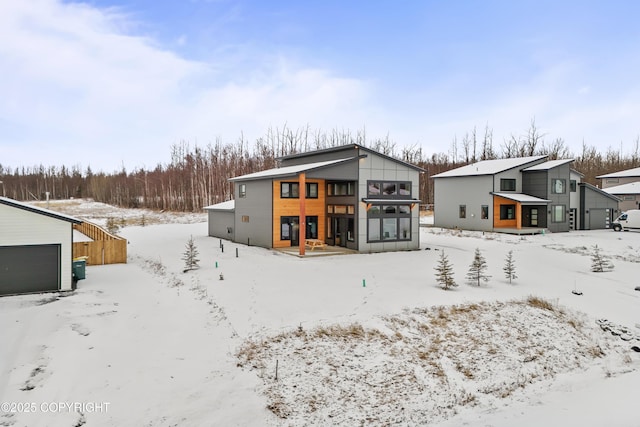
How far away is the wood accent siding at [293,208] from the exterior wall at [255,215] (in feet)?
0.96

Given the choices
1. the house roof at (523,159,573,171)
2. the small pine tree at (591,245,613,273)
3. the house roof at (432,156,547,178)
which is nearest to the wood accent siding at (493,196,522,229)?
the house roof at (432,156,547,178)

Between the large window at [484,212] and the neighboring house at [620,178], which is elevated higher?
the neighboring house at [620,178]

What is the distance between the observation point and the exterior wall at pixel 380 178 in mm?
22781

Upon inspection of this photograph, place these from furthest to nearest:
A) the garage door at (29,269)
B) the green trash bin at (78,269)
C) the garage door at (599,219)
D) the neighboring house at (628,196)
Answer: the neighboring house at (628,196), the garage door at (599,219), the green trash bin at (78,269), the garage door at (29,269)

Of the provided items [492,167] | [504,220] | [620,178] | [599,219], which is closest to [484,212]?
[504,220]

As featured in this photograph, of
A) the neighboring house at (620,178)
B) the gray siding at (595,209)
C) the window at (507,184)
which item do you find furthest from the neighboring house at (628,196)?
the window at (507,184)

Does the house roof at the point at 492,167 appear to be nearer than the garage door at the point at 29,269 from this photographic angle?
No

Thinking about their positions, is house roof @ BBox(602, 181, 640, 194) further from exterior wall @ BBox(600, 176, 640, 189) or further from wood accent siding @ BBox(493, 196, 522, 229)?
wood accent siding @ BBox(493, 196, 522, 229)

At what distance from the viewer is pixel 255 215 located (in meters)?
25.3

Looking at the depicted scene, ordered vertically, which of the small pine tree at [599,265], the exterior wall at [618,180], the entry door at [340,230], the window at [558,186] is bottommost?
the small pine tree at [599,265]

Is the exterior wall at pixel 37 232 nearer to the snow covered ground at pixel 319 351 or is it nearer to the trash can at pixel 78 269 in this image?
the snow covered ground at pixel 319 351

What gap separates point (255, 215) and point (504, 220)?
858 inches

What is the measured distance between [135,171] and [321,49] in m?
71.8

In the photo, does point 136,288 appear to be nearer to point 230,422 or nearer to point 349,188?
point 230,422
